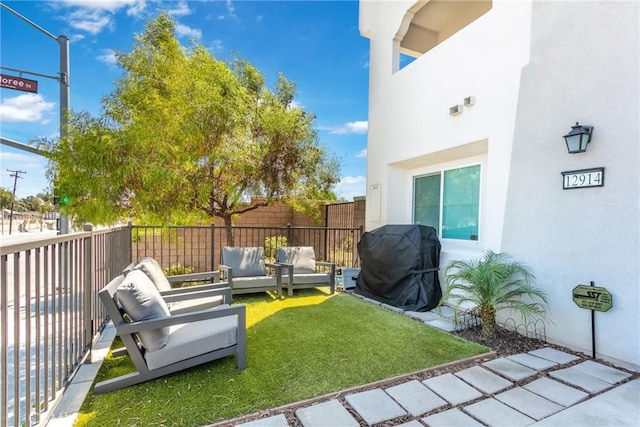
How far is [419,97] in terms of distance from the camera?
5.57 metres

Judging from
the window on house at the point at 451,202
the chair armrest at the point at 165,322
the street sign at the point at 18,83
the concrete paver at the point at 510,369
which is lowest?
the concrete paver at the point at 510,369

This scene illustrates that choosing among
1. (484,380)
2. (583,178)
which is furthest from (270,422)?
(583,178)

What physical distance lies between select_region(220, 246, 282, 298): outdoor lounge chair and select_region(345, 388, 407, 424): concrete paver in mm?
3149

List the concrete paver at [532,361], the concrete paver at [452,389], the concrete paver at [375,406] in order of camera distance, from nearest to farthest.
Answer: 1. the concrete paver at [375,406]
2. the concrete paver at [452,389]
3. the concrete paver at [532,361]

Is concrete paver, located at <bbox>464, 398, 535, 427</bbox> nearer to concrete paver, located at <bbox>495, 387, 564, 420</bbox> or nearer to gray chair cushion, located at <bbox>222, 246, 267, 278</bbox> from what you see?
concrete paver, located at <bbox>495, 387, 564, 420</bbox>

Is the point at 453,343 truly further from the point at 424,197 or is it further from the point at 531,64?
the point at 531,64

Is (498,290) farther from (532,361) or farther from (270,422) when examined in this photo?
(270,422)

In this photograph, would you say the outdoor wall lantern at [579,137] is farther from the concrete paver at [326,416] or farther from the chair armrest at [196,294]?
the chair armrest at [196,294]

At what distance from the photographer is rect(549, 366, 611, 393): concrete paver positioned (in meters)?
2.63

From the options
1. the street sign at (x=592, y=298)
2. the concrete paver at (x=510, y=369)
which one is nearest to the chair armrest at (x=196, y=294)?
the concrete paver at (x=510, y=369)

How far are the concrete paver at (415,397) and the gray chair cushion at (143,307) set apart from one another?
6.45 ft

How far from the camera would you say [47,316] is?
7.07 ft

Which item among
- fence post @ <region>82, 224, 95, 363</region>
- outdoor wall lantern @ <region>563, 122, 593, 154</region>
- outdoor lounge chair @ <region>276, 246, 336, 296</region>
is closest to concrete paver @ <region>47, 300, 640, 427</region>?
fence post @ <region>82, 224, 95, 363</region>

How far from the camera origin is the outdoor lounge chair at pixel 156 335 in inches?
99.3
